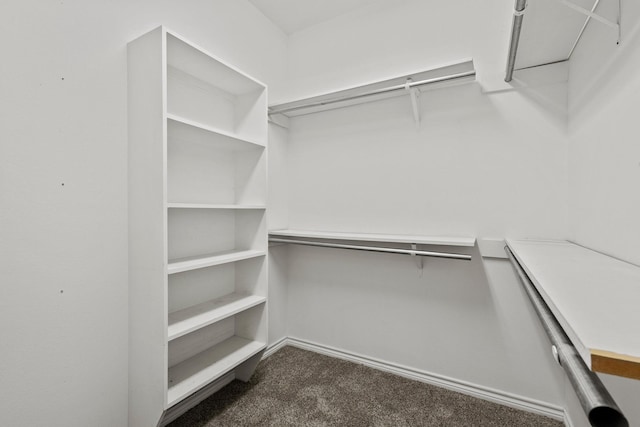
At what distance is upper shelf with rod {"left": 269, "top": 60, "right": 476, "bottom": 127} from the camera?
1.60m

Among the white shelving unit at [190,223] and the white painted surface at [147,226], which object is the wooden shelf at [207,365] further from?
the white painted surface at [147,226]

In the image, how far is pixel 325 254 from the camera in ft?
7.36

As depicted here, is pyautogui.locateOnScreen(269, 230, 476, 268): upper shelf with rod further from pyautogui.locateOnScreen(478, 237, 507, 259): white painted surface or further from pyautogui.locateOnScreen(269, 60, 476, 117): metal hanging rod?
pyautogui.locateOnScreen(269, 60, 476, 117): metal hanging rod

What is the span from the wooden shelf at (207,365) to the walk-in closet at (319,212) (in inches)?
0.9

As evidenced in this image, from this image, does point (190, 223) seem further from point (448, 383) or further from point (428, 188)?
point (448, 383)

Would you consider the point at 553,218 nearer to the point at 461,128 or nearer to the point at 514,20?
the point at 461,128

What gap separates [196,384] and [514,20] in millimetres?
2120

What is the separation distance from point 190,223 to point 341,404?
1368 millimetres

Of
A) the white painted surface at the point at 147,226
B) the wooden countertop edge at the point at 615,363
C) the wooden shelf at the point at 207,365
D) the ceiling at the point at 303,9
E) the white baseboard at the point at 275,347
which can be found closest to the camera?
the wooden countertop edge at the point at 615,363

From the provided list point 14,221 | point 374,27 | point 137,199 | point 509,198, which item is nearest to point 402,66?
point 374,27

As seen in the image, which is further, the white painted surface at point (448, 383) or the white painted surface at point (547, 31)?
the white painted surface at point (448, 383)

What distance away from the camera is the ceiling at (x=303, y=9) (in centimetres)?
206

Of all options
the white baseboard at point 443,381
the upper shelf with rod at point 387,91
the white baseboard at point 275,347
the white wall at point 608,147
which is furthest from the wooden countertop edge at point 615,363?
the white baseboard at point 275,347

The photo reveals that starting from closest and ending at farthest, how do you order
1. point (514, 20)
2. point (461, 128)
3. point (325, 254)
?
1. point (514, 20)
2. point (461, 128)
3. point (325, 254)
